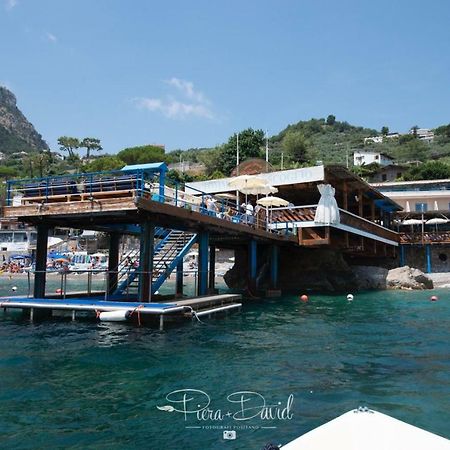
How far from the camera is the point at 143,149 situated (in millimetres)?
119188

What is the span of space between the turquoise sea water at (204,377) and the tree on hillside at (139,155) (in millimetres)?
102859

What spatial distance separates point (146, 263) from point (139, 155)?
105m

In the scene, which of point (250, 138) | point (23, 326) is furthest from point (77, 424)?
point (250, 138)

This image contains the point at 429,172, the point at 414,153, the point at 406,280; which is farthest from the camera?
the point at 414,153

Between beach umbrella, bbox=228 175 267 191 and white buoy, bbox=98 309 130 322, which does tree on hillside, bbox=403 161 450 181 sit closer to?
beach umbrella, bbox=228 175 267 191

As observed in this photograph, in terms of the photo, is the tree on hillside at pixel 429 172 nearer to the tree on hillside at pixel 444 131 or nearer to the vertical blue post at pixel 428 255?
the vertical blue post at pixel 428 255

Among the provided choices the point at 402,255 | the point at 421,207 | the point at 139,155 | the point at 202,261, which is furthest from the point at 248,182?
the point at 139,155

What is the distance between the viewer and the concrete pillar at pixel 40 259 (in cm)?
1772

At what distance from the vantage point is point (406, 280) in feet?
109

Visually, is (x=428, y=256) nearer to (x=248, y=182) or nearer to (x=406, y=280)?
(x=406, y=280)

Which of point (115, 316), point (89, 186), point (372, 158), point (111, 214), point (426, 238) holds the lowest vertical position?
point (115, 316)

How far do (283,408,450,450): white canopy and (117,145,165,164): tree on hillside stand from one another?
375ft

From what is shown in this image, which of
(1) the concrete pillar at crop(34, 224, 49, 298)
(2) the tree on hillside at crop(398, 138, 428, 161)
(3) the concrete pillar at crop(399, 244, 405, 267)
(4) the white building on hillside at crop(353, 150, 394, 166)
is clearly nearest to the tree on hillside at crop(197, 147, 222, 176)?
(4) the white building on hillside at crop(353, 150, 394, 166)

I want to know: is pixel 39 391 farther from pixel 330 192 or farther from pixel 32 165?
pixel 32 165
